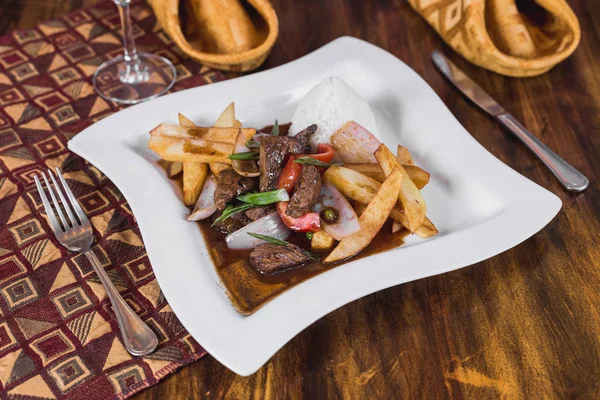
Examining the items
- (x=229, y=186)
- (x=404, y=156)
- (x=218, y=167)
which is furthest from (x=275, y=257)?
(x=404, y=156)

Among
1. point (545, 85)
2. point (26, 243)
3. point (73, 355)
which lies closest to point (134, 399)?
point (73, 355)

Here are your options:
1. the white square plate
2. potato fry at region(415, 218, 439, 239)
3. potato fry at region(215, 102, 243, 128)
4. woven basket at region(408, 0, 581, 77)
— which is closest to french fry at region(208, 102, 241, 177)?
potato fry at region(215, 102, 243, 128)

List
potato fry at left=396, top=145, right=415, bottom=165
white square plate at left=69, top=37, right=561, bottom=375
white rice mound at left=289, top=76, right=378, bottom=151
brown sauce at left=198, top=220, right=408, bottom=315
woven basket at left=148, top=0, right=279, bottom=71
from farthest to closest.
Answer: woven basket at left=148, top=0, right=279, bottom=71
white rice mound at left=289, top=76, right=378, bottom=151
potato fry at left=396, top=145, right=415, bottom=165
brown sauce at left=198, top=220, right=408, bottom=315
white square plate at left=69, top=37, right=561, bottom=375

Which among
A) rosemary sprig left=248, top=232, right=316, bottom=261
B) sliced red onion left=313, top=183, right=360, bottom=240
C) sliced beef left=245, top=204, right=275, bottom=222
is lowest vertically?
rosemary sprig left=248, top=232, right=316, bottom=261

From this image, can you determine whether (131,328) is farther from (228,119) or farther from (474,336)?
(474,336)

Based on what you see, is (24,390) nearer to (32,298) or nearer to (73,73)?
(32,298)

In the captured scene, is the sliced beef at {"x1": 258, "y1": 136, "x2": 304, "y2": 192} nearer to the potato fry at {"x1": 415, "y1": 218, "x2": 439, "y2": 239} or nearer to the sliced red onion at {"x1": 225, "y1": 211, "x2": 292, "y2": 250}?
the sliced red onion at {"x1": 225, "y1": 211, "x2": 292, "y2": 250}
